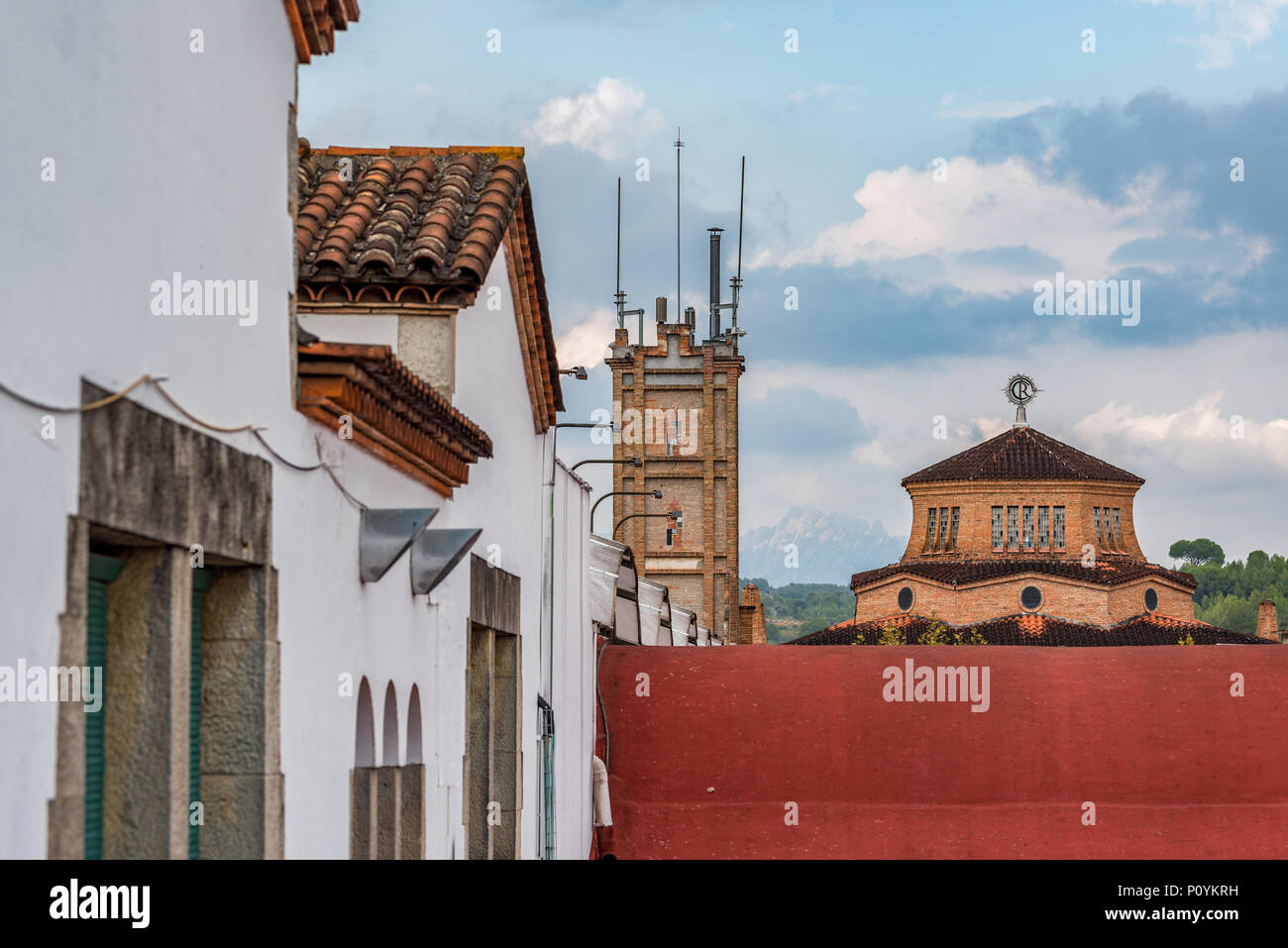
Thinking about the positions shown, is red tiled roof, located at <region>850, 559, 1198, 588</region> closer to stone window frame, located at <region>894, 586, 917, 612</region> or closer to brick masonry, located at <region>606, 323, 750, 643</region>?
stone window frame, located at <region>894, 586, 917, 612</region>

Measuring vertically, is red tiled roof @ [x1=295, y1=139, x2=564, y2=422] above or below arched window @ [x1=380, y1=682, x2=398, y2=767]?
above

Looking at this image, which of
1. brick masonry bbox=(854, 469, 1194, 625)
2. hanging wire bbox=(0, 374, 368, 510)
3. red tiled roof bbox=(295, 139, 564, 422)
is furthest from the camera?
brick masonry bbox=(854, 469, 1194, 625)

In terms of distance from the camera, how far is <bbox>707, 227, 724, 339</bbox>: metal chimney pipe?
212 feet

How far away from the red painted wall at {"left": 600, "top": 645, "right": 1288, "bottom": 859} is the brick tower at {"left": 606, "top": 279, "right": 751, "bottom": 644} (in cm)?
4149

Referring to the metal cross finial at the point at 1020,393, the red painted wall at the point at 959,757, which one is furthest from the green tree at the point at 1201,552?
the red painted wall at the point at 959,757

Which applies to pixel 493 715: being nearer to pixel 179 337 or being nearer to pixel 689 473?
pixel 179 337

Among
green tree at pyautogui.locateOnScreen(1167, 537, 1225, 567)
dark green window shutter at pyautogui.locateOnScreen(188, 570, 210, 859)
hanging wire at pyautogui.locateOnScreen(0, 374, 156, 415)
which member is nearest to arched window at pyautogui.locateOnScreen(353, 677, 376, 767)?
dark green window shutter at pyautogui.locateOnScreen(188, 570, 210, 859)

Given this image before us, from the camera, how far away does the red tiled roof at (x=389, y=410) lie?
659 cm

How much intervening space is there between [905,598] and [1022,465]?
6954 millimetres

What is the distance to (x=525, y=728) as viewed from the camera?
11695 millimetres

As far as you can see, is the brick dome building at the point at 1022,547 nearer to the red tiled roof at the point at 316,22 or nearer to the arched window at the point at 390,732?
the arched window at the point at 390,732

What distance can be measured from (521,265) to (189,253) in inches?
238

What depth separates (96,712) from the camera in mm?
5004
